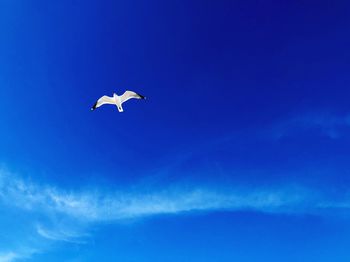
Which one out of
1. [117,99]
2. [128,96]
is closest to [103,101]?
[117,99]

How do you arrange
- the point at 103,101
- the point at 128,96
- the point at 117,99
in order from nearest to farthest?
the point at 117,99 < the point at 128,96 < the point at 103,101

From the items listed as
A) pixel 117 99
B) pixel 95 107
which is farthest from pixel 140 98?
pixel 95 107

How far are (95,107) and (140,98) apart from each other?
6.90 metres

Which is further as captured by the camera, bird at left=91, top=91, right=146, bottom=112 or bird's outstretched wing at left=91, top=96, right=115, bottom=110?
bird's outstretched wing at left=91, top=96, right=115, bottom=110

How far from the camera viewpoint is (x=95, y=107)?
34.9 m

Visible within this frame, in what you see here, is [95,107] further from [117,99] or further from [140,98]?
[140,98]

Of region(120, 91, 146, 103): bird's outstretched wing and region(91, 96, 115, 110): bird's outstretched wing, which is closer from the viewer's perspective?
region(120, 91, 146, 103): bird's outstretched wing

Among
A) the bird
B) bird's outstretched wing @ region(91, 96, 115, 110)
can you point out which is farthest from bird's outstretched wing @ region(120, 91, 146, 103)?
bird's outstretched wing @ region(91, 96, 115, 110)

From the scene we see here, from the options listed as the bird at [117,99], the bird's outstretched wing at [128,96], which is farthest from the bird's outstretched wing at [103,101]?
the bird's outstretched wing at [128,96]

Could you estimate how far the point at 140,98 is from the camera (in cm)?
3412

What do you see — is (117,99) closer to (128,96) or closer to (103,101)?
(128,96)

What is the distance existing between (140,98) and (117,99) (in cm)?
330

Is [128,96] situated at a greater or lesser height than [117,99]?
greater

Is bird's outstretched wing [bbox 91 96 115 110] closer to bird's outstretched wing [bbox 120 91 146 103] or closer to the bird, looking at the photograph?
the bird
